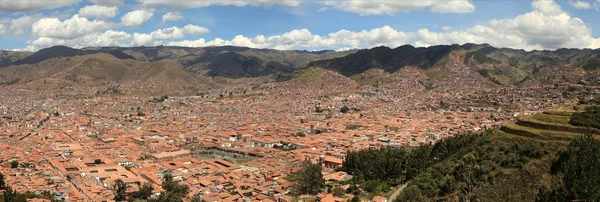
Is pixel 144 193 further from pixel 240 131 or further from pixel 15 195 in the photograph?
pixel 240 131

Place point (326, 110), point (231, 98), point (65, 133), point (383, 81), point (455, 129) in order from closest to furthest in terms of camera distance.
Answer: point (455, 129)
point (65, 133)
point (326, 110)
point (231, 98)
point (383, 81)

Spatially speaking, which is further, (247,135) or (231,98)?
(231,98)

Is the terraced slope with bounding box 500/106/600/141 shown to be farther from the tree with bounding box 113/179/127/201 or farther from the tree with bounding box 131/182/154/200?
the tree with bounding box 113/179/127/201

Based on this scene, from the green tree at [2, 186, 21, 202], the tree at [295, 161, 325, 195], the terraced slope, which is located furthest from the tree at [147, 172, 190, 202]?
the terraced slope

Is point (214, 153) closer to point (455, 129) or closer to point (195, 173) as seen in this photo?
point (195, 173)

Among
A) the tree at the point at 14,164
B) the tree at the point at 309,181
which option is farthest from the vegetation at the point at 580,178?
the tree at the point at 14,164

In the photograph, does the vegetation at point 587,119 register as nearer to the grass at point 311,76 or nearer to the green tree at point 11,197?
the green tree at point 11,197

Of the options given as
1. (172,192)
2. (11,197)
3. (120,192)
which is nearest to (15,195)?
(11,197)

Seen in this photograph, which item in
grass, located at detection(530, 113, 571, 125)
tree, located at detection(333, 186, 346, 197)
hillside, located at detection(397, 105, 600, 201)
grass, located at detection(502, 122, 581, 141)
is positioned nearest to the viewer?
hillside, located at detection(397, 105, 600, 201)

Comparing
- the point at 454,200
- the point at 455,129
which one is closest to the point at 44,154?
the point at 454,200
